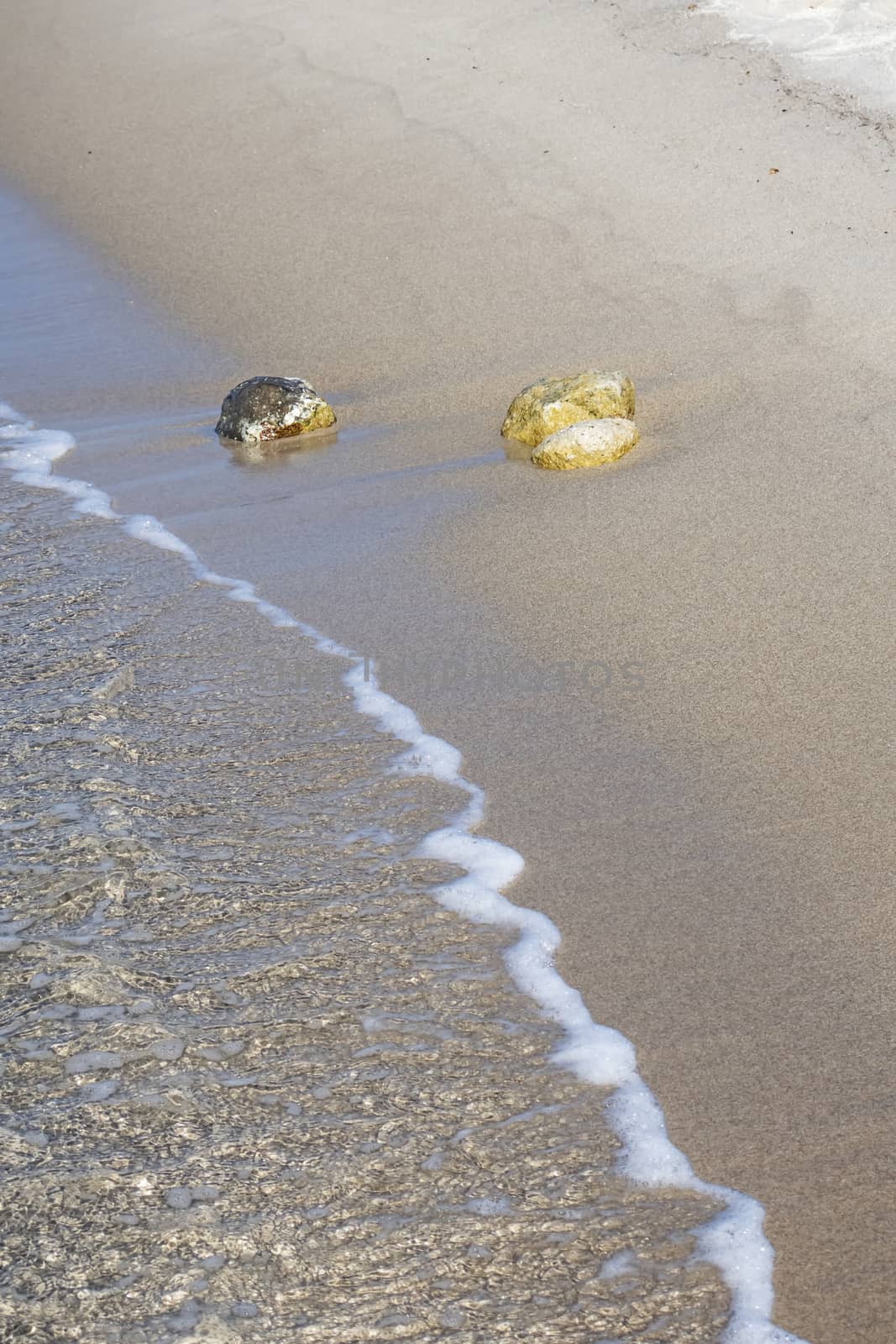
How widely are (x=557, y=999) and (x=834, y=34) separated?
6427mm

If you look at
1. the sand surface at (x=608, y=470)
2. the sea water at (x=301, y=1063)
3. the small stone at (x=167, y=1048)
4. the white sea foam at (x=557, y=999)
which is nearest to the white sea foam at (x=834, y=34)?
the sand surface at (x=608, y=470)

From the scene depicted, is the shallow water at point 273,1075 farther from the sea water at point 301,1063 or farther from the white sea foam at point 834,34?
the white sea foam at point 834,34

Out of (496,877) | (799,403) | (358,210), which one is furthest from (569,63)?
(496,877)

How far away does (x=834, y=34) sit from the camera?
7348 mm

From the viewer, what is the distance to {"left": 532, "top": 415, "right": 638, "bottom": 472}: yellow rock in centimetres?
484

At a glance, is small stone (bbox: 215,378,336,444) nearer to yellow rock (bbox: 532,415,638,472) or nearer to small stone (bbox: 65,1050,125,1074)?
yellow rock (bbox: 532,415,638,472)

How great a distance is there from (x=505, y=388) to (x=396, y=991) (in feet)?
11.2

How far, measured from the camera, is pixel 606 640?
379 centimetres

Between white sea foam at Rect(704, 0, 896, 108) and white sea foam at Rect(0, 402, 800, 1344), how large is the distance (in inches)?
181

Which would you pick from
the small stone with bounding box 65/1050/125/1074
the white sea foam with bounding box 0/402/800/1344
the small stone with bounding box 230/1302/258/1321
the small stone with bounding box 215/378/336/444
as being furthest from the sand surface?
the small stone with bounding box 65/1050/125/1074

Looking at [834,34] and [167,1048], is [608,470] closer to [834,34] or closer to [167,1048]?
[167,1048]

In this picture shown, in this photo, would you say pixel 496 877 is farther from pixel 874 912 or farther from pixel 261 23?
pixel 261 23

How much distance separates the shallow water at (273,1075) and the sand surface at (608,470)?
0.21 m

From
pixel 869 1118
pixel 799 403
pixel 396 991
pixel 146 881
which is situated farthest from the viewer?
pixel 799 403
